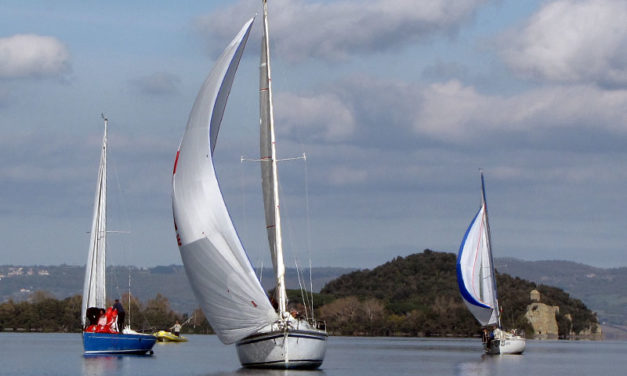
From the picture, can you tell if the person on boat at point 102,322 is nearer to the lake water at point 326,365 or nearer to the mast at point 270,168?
the lake water at point 326,365

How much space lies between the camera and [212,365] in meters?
49.0

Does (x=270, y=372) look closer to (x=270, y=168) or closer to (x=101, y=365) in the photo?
(x=270, y=168)

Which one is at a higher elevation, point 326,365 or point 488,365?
point 326,365

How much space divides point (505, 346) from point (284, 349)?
30227 millimetres

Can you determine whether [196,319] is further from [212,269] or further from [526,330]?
[212,269]

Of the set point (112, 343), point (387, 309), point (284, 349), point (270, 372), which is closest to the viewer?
point (284, 349)

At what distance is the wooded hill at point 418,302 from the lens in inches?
5030

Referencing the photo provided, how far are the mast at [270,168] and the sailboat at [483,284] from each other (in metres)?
28.3

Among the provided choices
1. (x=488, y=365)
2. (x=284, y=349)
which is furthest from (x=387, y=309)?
(x=284, y=349)

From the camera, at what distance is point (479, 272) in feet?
226

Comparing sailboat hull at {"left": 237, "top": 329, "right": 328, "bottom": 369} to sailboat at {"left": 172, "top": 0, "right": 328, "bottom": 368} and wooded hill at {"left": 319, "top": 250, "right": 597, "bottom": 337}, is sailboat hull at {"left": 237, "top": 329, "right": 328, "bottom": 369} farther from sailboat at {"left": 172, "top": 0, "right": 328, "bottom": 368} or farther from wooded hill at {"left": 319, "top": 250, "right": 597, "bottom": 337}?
wooded hill at {"left": 319, "top": 250, "right": 597, "bottom": 337}

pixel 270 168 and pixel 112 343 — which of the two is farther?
pixel 112 343

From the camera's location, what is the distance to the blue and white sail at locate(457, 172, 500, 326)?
67375 millimetres

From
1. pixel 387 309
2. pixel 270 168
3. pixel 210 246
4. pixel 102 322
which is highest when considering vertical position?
pixel 270 168
